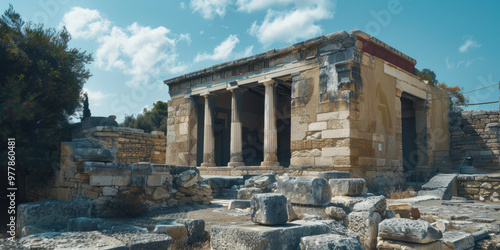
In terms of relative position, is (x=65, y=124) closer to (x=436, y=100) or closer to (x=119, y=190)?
(x=119, y=190)

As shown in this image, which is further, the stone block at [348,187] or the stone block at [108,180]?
the stone block at [348,187]

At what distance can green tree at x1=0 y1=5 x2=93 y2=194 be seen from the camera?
8.62 meters

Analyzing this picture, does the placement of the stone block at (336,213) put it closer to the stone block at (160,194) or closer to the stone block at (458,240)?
the stone block at (458,240)

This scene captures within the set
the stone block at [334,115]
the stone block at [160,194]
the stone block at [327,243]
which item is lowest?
the stone block at [327,243]

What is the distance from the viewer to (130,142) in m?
16.1

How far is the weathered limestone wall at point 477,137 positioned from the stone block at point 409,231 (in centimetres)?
1205

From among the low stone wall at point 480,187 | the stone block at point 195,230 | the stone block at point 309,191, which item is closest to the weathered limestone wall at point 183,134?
the stone block at point 309,191

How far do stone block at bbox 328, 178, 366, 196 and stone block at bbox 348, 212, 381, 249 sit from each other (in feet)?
5.47

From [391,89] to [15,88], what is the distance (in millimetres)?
11393

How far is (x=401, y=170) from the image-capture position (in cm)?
1271

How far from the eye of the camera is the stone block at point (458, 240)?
4.89 m

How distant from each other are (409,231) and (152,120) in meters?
27.9

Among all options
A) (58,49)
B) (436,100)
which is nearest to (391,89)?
(436,100)

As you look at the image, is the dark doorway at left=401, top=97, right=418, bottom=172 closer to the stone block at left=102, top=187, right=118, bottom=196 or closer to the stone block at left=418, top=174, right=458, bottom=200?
the stone block at left=418, top=174, right=458, bottom=200
